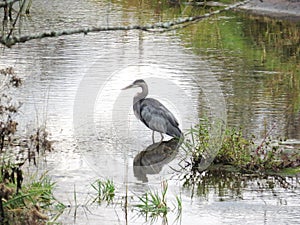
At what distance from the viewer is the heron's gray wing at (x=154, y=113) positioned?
10.9m

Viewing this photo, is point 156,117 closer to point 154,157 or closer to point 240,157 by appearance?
point 154,157

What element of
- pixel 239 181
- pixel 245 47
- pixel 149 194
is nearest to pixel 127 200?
pixel 149 194

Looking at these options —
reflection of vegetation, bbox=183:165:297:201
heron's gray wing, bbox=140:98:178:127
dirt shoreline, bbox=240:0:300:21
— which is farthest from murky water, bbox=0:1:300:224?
dirt shoreline, bbox=240:0:300:21

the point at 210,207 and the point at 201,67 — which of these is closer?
the point at 210,207

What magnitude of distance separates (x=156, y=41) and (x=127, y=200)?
12552mm

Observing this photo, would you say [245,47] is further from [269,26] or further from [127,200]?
[127,200]

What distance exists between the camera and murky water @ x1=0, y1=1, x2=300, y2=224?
8508mm

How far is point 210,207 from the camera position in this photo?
8180 millimetres

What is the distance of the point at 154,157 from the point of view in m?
10.3

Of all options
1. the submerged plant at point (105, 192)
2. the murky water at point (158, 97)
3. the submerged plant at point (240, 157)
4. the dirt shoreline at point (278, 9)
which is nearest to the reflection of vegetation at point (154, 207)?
the murky water at point (158, 97)

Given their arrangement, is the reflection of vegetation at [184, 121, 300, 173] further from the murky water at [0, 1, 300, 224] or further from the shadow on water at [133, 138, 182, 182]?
the shadow on water at [133, 138, 182, 182]

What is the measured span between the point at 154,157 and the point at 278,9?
16.9 m

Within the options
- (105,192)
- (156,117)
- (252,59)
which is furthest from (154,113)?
(252,59)

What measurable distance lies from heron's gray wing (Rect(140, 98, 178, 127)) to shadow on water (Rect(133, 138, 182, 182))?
0.30 m
